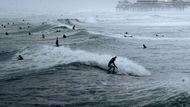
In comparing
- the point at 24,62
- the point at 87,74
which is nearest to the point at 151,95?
the point at 87,74

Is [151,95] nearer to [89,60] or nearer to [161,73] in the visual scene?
[161,73]

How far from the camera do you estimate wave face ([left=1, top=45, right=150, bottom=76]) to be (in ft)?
90.3

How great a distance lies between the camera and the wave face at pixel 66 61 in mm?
27517

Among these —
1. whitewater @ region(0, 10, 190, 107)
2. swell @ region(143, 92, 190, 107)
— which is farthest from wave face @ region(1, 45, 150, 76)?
swell @ region(143, 92, 190, 107)

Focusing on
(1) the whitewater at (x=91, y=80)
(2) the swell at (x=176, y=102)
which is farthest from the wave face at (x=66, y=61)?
(2) the swell at (x=176, y=102)

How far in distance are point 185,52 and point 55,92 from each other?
798 inches

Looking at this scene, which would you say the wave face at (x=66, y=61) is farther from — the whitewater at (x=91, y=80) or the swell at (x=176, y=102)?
the swell at (x=176, y=102)

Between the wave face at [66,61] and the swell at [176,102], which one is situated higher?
the swell at [176,102]

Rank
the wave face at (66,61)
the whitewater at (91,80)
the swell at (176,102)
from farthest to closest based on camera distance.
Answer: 1. the wave face at (66,61)
2. the whitewater at (91,80)
3. the swell at (176,102)

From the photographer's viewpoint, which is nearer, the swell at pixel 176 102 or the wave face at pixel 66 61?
the swell at pixel 176 102

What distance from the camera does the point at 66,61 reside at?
3031 cm

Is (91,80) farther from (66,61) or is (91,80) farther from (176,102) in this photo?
(66,61)

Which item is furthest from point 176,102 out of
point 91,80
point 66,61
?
point 66,61

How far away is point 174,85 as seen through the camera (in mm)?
→ 20891
